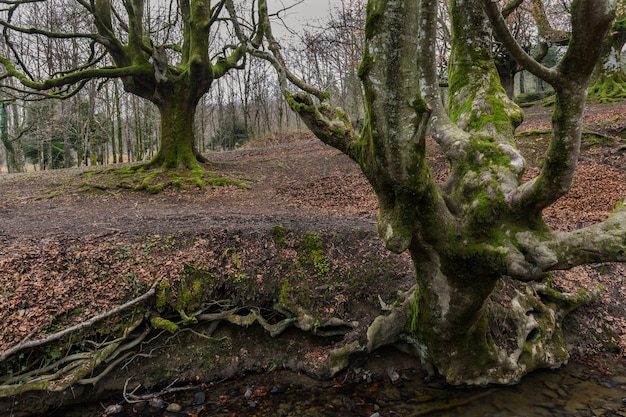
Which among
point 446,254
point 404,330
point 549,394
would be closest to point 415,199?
point 446,254

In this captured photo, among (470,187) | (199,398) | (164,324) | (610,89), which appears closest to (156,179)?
(164,324)

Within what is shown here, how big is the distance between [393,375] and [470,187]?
298 centimetres

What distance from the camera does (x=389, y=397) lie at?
4.88m

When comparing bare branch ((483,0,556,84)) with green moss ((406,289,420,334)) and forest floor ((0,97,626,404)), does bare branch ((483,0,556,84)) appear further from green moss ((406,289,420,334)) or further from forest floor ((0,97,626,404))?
forest floor ((0,97,626,404))

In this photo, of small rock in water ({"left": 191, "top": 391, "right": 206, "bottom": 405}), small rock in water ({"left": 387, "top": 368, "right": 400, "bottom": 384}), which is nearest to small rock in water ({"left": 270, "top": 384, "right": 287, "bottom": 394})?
small rock in water ({"left": 191, "top": 391, "right": 206, "bottom": 405})

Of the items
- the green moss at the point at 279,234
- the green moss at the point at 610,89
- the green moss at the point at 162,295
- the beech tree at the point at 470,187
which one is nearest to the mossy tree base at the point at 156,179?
the green moss at the point at 279,234

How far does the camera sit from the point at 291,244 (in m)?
6.90

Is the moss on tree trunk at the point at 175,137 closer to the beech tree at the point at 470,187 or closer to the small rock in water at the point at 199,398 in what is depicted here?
the beech tree at the point at 470,187

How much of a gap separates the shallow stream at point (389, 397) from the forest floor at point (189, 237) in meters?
0.87

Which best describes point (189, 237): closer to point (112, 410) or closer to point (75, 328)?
point (75, 328)

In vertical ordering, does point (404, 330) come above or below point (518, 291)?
below

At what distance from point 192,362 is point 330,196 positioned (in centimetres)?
666

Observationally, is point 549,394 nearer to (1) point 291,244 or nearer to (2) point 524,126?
(1) point 291,244

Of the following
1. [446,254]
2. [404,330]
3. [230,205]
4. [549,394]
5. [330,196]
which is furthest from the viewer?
[330,196]
